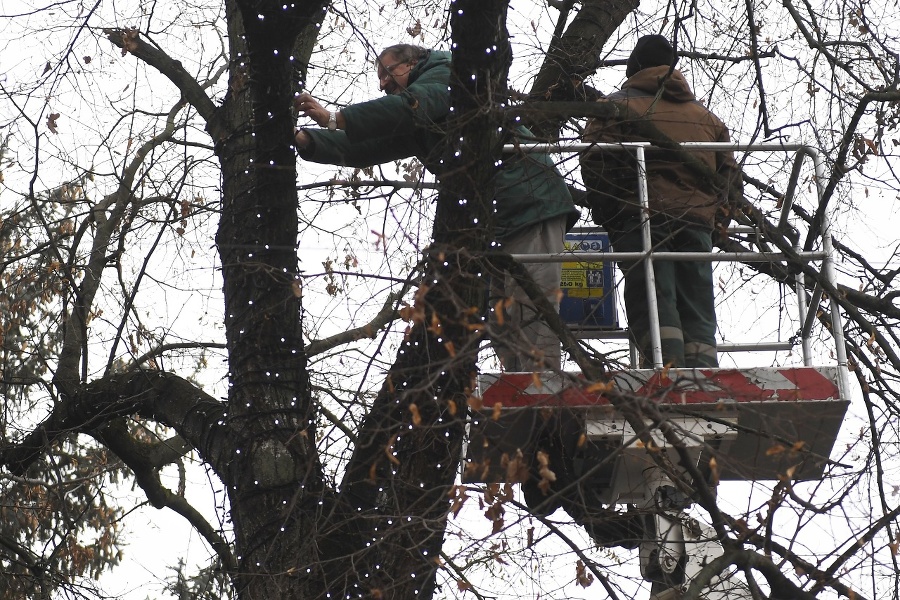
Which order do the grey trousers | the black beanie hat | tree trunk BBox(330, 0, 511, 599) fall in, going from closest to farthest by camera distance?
tree trunk BBox(330, 0, 511, 599)
the grey trousers
the black beanie hat

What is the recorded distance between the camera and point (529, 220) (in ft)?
19.1

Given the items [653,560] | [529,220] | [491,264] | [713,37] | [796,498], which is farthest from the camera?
[713,37]

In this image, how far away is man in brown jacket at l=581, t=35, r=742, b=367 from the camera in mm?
5785

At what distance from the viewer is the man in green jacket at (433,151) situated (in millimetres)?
5453

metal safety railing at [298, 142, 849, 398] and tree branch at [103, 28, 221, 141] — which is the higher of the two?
tree branch at [103, 28, 221, 141]

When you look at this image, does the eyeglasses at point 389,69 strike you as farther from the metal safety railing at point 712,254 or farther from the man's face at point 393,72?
the metal safety railing at point 712,254

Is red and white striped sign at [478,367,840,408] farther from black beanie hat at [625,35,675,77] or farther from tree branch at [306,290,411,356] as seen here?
black beanie hat at [625,35,675,77]

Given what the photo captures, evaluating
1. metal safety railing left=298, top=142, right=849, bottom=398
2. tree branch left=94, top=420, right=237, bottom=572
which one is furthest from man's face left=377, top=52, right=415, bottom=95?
tree branch left=94, top=420, right=237, bottom=572

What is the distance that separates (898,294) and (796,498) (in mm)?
2981

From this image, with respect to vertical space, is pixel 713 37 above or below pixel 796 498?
above

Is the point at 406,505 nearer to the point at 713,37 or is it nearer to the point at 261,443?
the point at 261,443

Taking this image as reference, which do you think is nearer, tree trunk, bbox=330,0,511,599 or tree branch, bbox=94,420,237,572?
tree trunk, bbox=330,0,511,599

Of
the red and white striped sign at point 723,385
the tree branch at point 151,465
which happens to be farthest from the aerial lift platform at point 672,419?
the tree branch at point 151,465

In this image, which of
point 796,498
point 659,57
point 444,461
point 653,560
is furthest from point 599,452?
point 659,57
